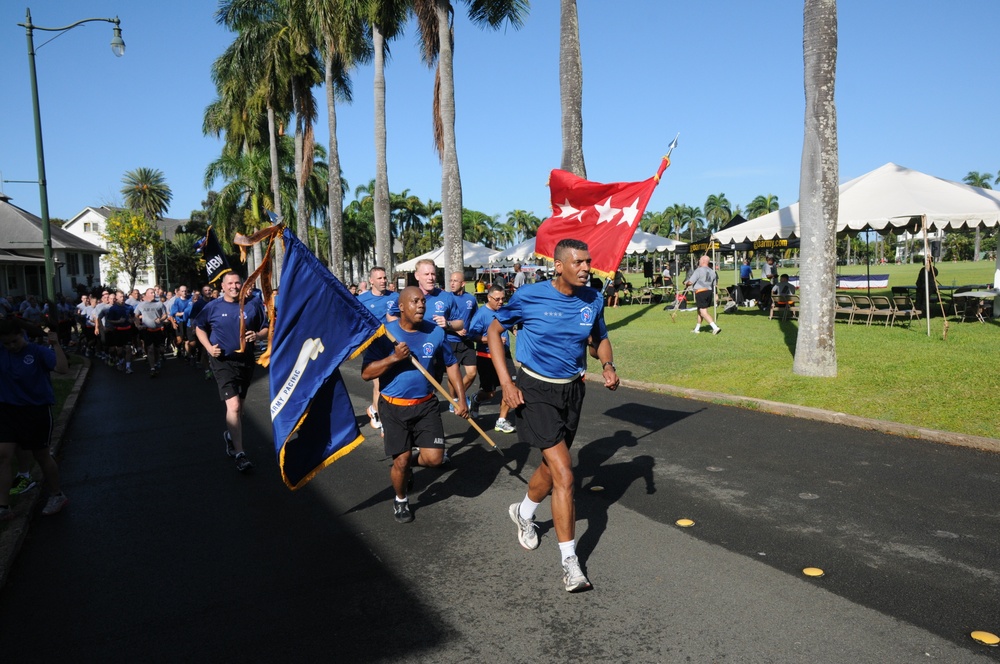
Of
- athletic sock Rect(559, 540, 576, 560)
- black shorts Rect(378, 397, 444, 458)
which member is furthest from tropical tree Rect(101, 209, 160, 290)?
athletic sock Rect(559, 540, 576, 560)

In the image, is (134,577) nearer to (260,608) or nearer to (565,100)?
(260,608)

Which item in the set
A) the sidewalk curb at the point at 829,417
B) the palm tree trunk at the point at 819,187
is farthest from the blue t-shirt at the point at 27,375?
the palm tree trunk at the point at 819,187

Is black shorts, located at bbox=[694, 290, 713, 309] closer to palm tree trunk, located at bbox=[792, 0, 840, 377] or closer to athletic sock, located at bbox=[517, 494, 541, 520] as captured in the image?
palm tree trunk, located at bbox=[792, 0, 840, 377]

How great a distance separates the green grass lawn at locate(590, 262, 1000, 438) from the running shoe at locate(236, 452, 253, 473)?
20.8 feet

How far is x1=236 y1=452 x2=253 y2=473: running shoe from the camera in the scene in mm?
7070

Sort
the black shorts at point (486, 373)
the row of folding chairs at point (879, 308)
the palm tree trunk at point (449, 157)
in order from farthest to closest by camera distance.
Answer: the palm tree trunk at point (449, 157) → the row of folding chairs at point (879, 308) → the black shorts at point (486, 373)

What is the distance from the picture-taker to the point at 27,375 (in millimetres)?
5715

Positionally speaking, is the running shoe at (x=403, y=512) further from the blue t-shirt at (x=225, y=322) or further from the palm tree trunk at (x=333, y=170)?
the palm tree trunk at (x=333, y=170)

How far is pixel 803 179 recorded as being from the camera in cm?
1022

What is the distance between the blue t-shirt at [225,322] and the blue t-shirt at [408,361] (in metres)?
A: 2.29

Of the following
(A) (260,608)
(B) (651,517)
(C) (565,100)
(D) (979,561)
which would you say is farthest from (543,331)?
(C) (565,100)

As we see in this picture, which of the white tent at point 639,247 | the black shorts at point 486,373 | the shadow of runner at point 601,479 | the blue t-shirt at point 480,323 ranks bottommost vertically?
the shadow of runner at point 601,479

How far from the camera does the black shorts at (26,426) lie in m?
5.66

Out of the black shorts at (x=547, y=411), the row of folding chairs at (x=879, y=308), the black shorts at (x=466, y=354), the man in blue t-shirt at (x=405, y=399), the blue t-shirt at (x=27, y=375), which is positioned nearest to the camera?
the black shorts at (x=547, y=411)
